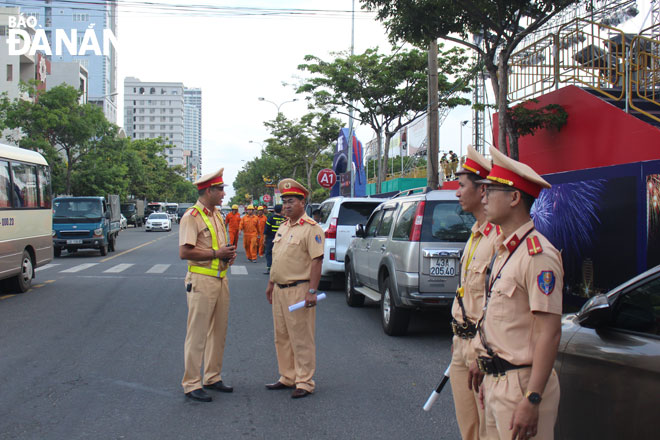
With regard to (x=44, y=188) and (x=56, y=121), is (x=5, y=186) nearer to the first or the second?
(x=44, y=188)

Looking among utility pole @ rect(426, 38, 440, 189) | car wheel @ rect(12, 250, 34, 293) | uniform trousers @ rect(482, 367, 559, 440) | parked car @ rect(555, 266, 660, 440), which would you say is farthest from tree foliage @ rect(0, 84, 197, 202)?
uniform trousers @ rect(482, 367, 559, 440)

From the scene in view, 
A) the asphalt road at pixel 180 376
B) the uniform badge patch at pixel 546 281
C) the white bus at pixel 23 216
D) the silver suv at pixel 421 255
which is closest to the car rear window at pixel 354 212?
the asphalt road at pixel 180 376

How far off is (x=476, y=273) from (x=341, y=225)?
903 centimetres

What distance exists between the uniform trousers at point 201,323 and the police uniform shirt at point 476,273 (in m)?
2.57

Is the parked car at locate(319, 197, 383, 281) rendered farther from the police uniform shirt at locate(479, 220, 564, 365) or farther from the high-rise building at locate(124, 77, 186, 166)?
the high-rise building at locate(124, 77, 186, 166)

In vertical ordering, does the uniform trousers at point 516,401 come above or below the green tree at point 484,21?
below

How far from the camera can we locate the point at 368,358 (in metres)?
7.00

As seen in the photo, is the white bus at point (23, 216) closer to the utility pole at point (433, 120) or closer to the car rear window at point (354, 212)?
the car rear window at point (354, 212)

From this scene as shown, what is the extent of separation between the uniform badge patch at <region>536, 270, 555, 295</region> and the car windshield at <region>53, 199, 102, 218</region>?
21.5m

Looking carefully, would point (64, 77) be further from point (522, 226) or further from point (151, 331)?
point (522, 226)

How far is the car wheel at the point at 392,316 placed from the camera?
8.07 metres

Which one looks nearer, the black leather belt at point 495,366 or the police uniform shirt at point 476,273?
the black leather belt at point 495,366

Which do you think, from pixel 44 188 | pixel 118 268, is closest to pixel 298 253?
pixel 44 188

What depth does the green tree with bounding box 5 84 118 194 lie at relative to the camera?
35.3m
